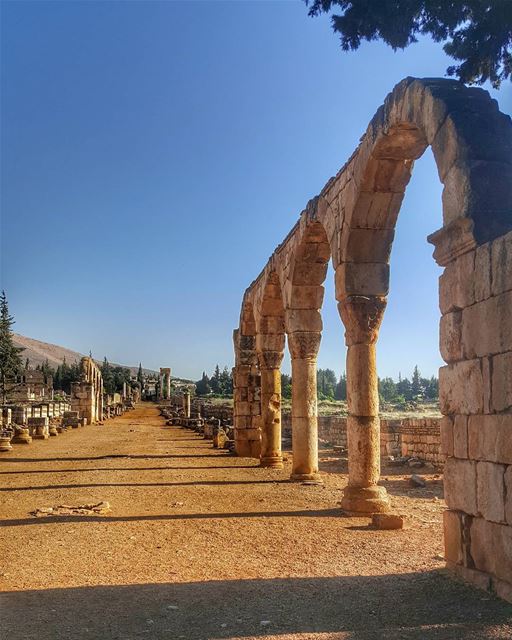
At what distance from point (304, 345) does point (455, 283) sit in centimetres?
744

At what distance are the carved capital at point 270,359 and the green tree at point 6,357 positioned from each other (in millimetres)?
38552

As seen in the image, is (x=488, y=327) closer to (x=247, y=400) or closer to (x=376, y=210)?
(x=376, y=210)

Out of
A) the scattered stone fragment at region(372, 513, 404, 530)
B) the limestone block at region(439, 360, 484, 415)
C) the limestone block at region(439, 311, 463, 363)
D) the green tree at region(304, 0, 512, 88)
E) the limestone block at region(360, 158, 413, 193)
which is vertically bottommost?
the scattered stone fragment at region(372, 513, 404, 530)

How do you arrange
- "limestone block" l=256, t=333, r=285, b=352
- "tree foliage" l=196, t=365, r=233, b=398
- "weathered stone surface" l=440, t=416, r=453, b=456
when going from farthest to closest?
"tree foliage" l=196, t=365, r=233, b=398, "limestone block" l=256, t=333, r=285, b=352, "weathered stone surface" l=440, t=416, r=453, b=456

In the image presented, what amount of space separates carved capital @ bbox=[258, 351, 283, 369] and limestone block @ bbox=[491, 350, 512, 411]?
1152 centimetres

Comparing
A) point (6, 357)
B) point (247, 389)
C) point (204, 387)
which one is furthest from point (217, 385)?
point (247, 389)

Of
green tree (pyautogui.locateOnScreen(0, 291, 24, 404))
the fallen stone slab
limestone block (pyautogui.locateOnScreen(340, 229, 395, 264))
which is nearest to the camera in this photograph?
the fallen stone slab

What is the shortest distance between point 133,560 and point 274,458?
9.78 metres

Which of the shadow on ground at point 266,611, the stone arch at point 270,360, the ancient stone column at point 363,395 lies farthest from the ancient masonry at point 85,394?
the shadow on ground at point 266,611

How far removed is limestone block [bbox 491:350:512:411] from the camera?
493 centimetres

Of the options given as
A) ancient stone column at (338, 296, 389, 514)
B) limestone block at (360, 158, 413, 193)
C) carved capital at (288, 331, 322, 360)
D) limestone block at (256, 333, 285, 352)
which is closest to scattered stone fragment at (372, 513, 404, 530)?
ancient stone column at (338, 296, 389, 514)

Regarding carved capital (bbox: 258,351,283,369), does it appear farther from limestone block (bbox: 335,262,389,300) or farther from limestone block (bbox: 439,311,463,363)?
limestone block (bbox: 439,311,463,363)

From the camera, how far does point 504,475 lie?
4965 mm

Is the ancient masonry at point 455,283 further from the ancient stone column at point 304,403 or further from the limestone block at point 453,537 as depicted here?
the ancient stone column at point 304,403
